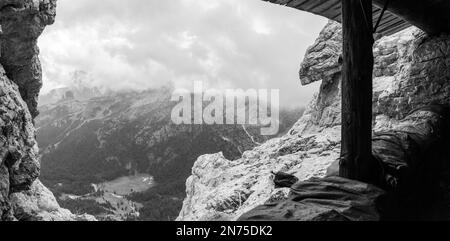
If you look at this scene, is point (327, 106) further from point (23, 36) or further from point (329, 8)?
point (23, 36)

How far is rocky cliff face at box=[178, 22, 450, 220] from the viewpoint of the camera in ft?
29.8

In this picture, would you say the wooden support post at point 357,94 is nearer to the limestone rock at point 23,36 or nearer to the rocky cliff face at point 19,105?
the rocky cliff face at point 19,105

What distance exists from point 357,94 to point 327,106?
9888 millimetres

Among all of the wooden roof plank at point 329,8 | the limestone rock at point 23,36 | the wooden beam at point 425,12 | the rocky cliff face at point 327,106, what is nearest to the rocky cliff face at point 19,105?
the limestone rock at point 23,36

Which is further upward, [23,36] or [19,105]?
[23,36]

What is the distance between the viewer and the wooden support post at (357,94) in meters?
5.29

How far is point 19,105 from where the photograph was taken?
32688 millimetres

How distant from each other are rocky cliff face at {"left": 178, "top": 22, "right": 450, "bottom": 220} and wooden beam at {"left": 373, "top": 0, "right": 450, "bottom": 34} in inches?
14.5

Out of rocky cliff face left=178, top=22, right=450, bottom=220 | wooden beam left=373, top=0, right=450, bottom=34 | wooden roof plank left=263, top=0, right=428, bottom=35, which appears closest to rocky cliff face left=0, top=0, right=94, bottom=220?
rocky cliff face left=178, top=22, right=450, bottom=220

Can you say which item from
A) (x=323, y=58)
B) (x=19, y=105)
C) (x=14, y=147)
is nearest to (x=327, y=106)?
(x=323, y=58)
